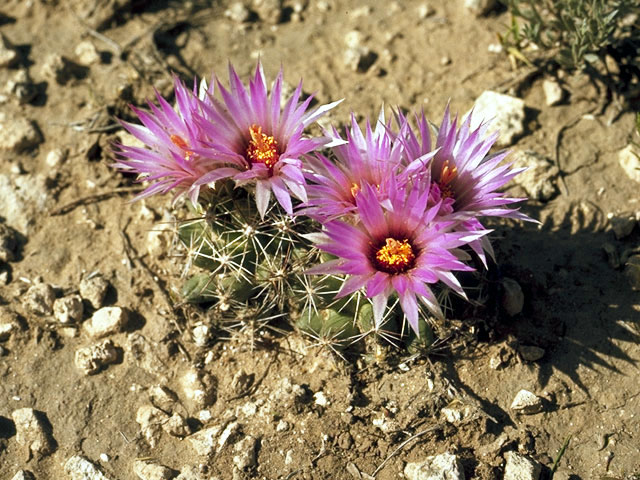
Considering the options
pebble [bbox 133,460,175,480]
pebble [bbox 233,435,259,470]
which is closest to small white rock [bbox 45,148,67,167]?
pebble [bbox 133,460,175,480]

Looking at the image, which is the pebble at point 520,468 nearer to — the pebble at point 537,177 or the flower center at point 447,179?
the flower center at point 447,179

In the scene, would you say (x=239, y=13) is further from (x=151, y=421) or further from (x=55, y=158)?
(x=151, y=421)

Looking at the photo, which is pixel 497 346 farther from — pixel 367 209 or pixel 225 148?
pixel 225 148

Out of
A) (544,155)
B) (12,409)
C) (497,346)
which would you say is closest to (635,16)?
(544,155)

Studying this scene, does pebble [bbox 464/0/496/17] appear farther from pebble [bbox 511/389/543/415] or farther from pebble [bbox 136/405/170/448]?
pebble [bbox 136/405/170/448]

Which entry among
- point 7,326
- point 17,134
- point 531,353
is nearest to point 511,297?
point 531,353

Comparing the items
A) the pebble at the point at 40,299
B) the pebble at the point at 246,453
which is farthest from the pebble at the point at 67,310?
the pebble at the point at 246,453
